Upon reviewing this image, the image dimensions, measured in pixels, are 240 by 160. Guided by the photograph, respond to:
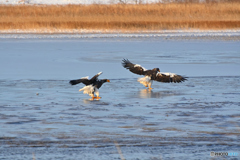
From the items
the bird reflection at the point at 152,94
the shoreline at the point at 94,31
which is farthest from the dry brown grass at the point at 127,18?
the bird reflection at the point at 152,94

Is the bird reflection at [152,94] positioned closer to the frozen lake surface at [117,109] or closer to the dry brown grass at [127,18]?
the frozen lake surface at [117,109]

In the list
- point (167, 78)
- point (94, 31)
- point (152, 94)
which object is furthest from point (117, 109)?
point (94, 31)

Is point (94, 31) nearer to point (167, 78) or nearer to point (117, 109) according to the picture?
point (167, 78)

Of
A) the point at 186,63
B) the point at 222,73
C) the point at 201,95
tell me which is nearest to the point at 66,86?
the point at 201,95

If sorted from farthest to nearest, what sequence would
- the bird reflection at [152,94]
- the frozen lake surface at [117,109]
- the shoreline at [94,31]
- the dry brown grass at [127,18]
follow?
the dry brown grass at [127,18] < the shoreline at [94,31] < the bird reflection at [152,94] < the frozen lake surface at [117,109]

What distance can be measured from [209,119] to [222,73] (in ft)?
16.3

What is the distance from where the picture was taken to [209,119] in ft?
21.0

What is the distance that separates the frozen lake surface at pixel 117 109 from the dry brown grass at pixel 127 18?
9.85m

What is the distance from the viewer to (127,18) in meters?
27.1

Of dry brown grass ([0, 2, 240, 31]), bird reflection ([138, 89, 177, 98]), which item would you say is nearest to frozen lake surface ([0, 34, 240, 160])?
bird reflection ([138, 89, 177, 98])

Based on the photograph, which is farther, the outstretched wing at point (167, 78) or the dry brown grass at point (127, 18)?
the dry brown grass at point (127, 18)

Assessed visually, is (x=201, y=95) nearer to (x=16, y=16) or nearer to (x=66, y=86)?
(x=66, y=86)

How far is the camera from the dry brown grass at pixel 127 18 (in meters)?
25.3

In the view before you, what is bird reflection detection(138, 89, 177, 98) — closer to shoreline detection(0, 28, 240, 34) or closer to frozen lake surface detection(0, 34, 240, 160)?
frozen lake surface detection(0, 34, 240, 160)
